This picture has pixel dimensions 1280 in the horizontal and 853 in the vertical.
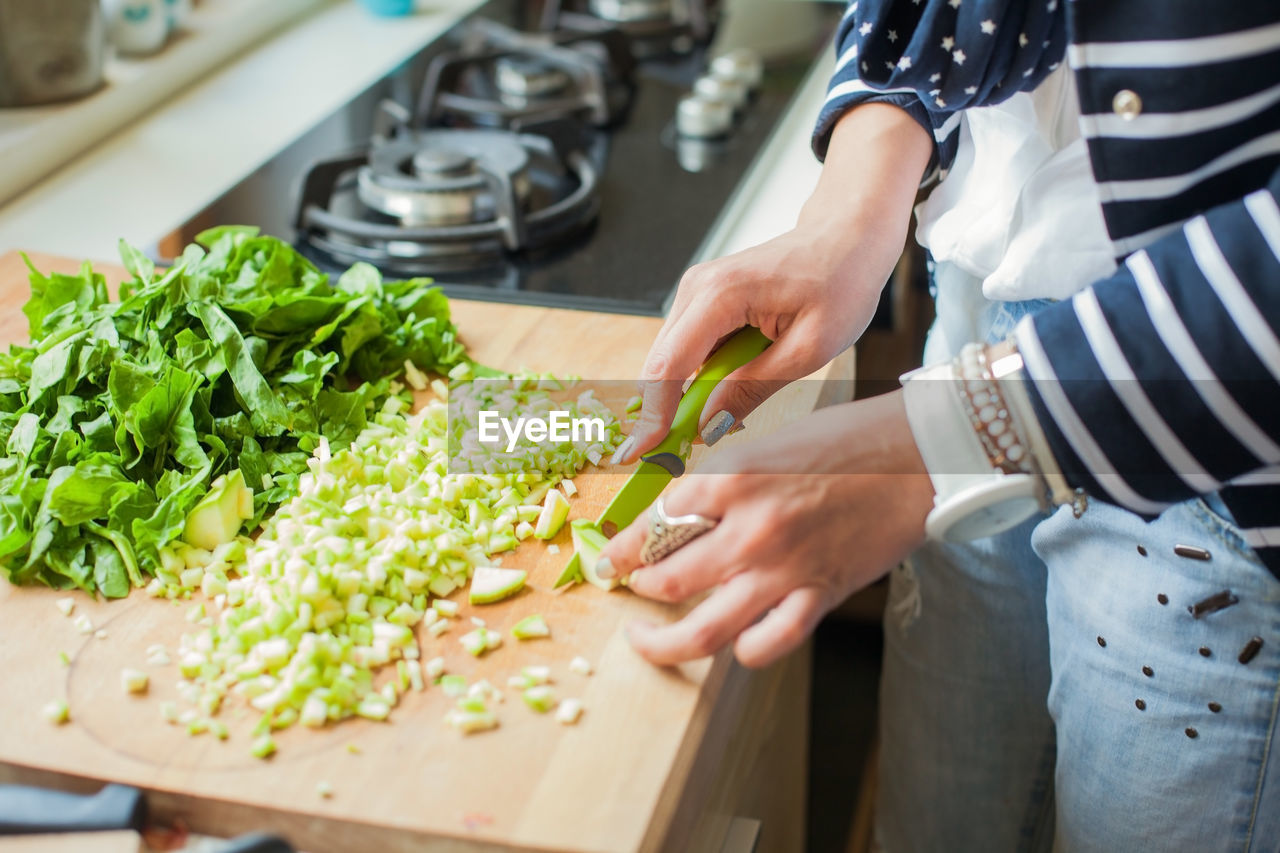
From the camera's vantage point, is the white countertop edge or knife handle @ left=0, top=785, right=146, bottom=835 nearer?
knife handle @ left=0, top=785, right=146, bottom=835

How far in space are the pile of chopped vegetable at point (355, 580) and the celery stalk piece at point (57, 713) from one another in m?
0.06

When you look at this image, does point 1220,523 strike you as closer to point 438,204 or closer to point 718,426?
point 718,426

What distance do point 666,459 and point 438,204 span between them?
0.55 m

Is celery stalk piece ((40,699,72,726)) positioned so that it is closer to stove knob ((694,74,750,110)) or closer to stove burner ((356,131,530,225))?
stove burner ((356,131,530,225))

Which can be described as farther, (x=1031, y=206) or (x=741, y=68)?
(x=741, y=68)

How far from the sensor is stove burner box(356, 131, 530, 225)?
4.05 ft

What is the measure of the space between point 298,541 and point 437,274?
47cm

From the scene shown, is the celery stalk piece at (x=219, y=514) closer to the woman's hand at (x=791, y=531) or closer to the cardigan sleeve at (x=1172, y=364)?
the woman's hand at (x=791, y=531)

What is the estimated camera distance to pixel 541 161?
142 cm

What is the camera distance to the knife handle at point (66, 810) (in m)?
0.60

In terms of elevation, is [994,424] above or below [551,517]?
above

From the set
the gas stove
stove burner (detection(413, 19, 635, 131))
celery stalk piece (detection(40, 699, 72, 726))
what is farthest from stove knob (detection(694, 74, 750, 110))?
celery stalk piece (detection(40, 699, 72, 726))

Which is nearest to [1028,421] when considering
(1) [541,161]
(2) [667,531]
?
(2) [667,531]

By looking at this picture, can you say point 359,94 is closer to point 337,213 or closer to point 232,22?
point 232,22
